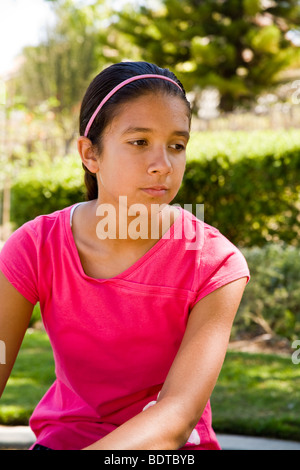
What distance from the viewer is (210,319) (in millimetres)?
1498

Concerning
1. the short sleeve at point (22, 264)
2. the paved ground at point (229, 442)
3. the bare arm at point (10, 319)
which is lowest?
the paved ground at point (229, 442)

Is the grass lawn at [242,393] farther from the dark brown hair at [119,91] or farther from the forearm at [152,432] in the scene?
the dark brown hair at [119,91]

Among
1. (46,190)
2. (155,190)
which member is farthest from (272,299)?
(155,190)

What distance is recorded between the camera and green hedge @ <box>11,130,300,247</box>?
6.22m

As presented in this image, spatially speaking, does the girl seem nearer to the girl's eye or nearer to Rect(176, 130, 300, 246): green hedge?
the girl's eye

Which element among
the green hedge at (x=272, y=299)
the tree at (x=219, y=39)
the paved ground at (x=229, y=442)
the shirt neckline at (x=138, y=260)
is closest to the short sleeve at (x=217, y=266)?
the shirt neckline at (x=138, y=260)

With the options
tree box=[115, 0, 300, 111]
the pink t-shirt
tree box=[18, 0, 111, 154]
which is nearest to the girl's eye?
the pink t-shirt

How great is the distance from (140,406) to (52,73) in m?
18.3

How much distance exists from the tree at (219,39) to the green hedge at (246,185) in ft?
35.1

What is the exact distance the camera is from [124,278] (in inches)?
63.6

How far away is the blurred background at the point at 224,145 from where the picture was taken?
4.25 m

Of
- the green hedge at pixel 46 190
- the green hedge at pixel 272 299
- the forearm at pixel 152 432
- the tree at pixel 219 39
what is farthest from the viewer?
the tree at pixel 219 39

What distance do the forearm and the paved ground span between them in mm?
1649

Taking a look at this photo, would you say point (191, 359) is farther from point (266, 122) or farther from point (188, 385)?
point (266, 122)
